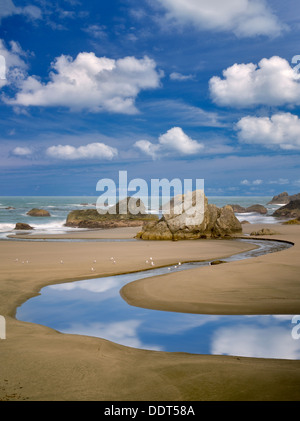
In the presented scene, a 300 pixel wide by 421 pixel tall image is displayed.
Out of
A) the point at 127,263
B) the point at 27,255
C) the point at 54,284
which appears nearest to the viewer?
the point at 54,284

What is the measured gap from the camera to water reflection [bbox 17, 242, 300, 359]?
628 cm

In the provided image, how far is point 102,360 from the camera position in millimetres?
5402

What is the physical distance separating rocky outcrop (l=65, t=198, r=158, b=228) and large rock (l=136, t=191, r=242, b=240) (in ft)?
43.5

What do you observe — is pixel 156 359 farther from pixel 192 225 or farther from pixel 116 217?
pixel 116 217

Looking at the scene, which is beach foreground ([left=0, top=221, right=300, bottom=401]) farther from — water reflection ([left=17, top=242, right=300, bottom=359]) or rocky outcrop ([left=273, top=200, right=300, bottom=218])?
rocky outcrop ([left=273, top=200, right=300, bottom=218])

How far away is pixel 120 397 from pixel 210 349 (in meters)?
2.46

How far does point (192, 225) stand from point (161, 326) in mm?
20421

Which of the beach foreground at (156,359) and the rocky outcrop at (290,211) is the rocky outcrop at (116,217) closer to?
the rocky outcrop at (290,211)

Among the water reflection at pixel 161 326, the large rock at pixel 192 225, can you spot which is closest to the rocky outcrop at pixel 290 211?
the large rock at pixel 192 225

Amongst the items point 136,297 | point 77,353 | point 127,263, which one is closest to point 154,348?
point 77,353

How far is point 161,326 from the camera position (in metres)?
7.55

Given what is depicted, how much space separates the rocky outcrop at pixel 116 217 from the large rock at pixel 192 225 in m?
13.3

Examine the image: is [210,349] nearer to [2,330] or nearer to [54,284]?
[2,330]

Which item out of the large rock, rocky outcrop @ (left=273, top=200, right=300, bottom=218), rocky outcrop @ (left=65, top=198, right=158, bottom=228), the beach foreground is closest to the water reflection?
the beach foreground
